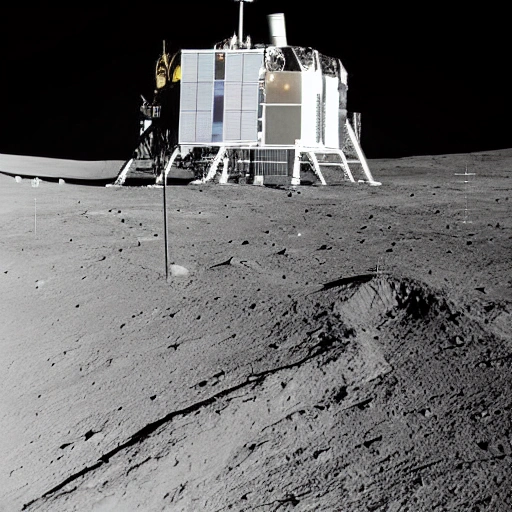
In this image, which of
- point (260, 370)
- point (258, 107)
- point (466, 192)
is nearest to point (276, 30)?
point (258, 107)

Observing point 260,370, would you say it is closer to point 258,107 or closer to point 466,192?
point 466,192

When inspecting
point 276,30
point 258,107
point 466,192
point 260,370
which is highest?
point 276,30

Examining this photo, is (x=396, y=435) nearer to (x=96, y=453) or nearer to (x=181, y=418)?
(x=181, y=418)

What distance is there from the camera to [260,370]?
3.74 m

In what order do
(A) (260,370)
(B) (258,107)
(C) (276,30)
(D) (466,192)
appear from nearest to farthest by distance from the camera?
(A) (260,370)
(D) (466,192)
(B) (258,107)
(C) (276,30)

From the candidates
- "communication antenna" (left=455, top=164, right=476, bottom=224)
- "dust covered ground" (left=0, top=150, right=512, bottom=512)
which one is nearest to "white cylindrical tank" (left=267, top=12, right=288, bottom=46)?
"communication antenna" (left=455, top=164, right=476, bottom=224)

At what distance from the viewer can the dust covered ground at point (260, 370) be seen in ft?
9.87

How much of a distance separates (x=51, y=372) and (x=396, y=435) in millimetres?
1923

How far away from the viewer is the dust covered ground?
3.01 metres

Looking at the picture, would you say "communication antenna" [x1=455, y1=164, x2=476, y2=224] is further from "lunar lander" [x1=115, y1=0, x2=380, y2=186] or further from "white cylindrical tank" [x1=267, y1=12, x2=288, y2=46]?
"white cylindrical tank" [x1=267, y1=12, x2=288, y2=46]

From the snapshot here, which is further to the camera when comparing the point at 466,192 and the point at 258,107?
the point at 258,107

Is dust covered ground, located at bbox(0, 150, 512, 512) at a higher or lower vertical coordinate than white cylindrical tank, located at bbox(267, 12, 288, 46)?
lower

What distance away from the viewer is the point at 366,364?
368cm

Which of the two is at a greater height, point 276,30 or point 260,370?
point 276,30
